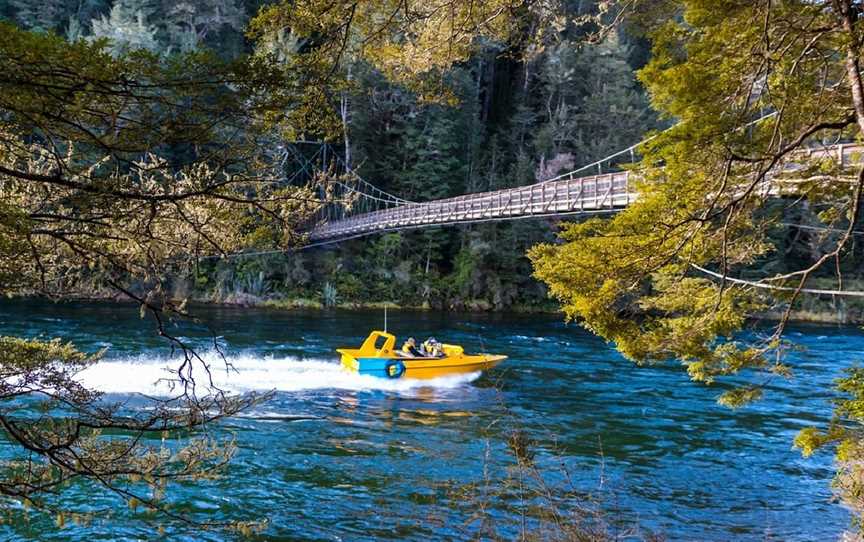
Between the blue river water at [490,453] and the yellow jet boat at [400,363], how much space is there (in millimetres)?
246

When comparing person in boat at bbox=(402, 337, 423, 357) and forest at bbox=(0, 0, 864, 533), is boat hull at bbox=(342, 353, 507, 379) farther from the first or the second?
forest at bbox=(0, 0, 864, 533)


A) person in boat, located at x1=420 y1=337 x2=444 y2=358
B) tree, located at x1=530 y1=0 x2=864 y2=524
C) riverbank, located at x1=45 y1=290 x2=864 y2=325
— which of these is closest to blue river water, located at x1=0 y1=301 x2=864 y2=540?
person in boat, located at x1=420 y1=337 x2=444 y2=358

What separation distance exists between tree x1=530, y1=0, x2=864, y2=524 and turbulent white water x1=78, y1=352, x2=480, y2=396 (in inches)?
316

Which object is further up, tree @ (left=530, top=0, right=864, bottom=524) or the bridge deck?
the bridge deck

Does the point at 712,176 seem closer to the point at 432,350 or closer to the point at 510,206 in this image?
the point at 432,350

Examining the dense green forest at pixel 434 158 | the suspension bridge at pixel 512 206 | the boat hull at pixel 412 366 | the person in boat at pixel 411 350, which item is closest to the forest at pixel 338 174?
the boat hull at pixel 412 366

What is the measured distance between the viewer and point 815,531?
22.3 ft

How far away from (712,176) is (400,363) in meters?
9.68

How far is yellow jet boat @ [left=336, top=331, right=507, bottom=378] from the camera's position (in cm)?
1384

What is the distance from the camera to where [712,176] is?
491cm

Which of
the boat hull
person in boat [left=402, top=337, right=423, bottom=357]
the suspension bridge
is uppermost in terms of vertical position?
the suspension bridge

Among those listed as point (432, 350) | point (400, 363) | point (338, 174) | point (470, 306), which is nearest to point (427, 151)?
point (470, 306)

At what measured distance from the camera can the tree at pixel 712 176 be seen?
15.4ft

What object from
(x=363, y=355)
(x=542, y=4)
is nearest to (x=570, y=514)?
(x=542, y=4)
